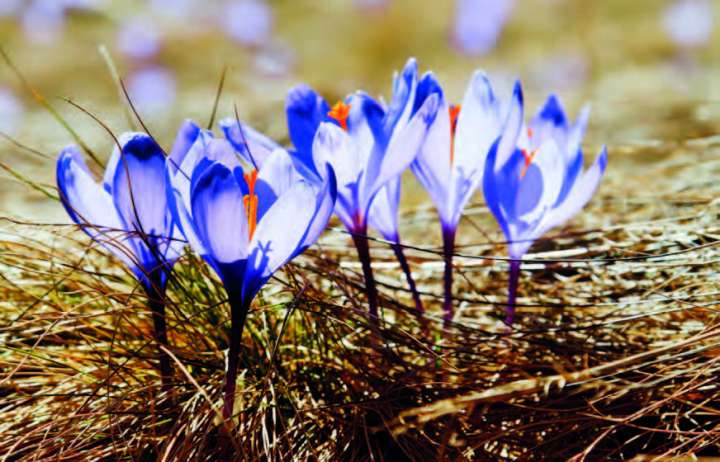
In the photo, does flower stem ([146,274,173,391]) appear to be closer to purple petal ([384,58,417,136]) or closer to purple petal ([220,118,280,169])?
purple petal ([220,118,280,169])

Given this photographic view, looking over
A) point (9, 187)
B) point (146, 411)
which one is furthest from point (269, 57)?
point (146, 411)

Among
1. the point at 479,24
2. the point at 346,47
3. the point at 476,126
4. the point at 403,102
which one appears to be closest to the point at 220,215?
the point at 403,102

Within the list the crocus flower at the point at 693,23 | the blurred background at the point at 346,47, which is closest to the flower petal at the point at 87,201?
the blurred background at the point at 346,47

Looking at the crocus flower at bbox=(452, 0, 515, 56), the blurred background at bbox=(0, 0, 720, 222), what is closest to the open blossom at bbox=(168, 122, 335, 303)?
the blurred background at bbox=(0, 0, 720, 222)

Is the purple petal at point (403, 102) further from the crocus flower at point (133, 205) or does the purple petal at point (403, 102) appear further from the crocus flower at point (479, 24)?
the crocus flower at point (479, 24)

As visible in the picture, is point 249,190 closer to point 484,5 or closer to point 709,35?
point 484,5
